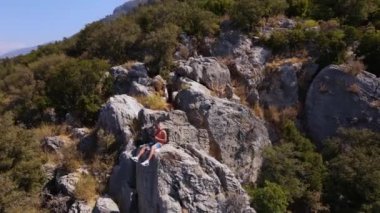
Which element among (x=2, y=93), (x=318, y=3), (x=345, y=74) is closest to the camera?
(x=345, y=74)

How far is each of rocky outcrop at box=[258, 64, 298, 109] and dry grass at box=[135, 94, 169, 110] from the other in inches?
214

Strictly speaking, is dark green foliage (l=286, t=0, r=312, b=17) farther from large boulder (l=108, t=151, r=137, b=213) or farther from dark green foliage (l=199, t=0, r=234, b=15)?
large boulder (l=108, t=151, r=137, b=213)

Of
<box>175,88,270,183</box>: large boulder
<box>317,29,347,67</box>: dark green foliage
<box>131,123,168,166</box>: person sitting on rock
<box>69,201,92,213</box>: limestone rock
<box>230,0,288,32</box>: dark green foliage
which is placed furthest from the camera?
<box>230,0,288,32</box>: dark green foliage

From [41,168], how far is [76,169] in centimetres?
126

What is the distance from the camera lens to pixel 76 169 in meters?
17.0

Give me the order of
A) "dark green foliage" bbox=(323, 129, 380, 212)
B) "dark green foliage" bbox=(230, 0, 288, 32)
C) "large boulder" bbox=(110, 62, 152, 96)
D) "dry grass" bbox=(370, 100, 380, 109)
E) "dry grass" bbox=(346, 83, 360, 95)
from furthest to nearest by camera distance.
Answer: "dark green foliage" bbox=(230, 0, 288, 32) → "dry grass" bbox=(346, 83, 360, 95) → "dry grass" bbox=(370, 100, 380, 109) → "large boulder" bbox=(110, 62, 152, 96) → "dark green foliage" bbox=(323, 129, 380, 212)

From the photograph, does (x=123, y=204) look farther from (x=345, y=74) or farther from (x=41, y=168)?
(x=345, y=74)

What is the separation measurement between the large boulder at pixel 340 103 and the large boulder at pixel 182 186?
7135 mm

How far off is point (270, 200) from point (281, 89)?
8035 millimetres

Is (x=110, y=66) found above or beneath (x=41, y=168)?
above

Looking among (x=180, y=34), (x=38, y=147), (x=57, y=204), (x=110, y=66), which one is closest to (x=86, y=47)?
(x=110, y=66)

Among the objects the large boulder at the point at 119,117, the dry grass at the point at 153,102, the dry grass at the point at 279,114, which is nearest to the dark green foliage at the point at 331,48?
the dry grass at the point at 279,114

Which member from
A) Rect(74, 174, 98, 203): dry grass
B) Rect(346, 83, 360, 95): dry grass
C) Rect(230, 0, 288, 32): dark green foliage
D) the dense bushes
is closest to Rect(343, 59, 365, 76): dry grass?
Rect(346, 83, 360, 95): dry grass

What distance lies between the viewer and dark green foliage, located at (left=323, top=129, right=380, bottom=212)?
16500 mm
